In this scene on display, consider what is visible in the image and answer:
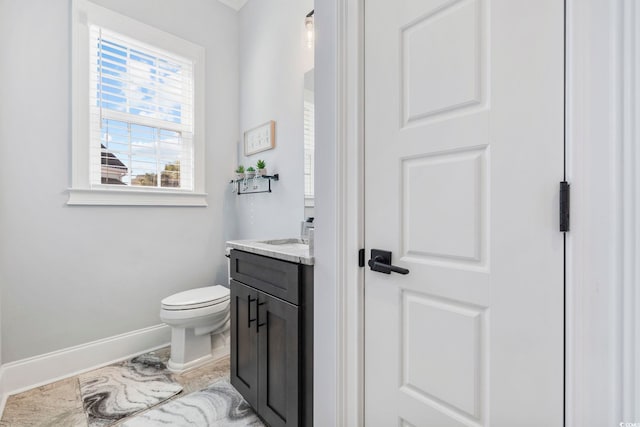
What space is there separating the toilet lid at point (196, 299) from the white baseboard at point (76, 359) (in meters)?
0.49

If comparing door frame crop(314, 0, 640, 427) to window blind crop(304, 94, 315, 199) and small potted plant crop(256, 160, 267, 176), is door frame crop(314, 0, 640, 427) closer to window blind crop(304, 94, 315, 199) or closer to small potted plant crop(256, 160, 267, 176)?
window blind crop(304, 94, 315, 199)

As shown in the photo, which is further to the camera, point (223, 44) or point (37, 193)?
point (223, 44)

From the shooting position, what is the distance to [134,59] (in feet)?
7.29

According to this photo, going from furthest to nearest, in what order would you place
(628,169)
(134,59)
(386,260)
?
(134,59) < (386,260) < (628,169)

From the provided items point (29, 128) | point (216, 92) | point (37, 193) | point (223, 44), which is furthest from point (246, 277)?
point (223, 44)

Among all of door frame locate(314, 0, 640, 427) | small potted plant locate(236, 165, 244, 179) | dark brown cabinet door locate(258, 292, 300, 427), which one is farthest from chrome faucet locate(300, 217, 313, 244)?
door frame locate(314, 0, 640, 427)

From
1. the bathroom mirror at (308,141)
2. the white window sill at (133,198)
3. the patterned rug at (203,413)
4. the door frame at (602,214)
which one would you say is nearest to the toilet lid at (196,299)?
the patterned rug at (203,413)

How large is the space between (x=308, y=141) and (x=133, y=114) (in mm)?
1416

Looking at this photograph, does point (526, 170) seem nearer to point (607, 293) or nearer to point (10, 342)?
point (607, 293)

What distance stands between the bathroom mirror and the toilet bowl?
36.7 inches

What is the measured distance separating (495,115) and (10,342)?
2807 millimetres

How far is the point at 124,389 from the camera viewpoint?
1.78 m

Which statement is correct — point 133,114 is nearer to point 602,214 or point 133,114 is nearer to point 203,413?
point 203,413

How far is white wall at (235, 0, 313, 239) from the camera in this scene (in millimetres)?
2076
